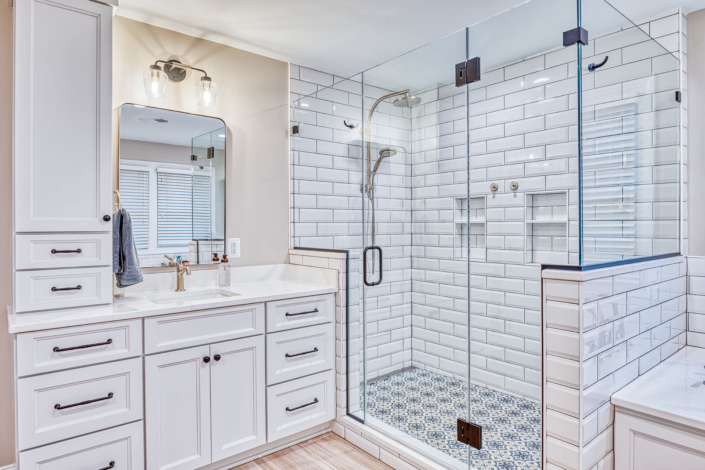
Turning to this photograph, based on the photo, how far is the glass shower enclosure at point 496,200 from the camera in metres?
1.70

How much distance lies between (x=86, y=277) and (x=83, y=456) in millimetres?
769

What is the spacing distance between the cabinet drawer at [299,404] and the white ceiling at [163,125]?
1.59 meters

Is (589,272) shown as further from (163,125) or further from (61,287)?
(163,125)

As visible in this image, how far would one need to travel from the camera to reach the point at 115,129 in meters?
2.35

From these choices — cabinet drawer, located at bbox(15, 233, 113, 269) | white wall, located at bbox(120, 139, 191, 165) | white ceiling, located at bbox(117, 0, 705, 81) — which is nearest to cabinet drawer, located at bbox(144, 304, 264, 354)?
cabinet drawer, located at bbox(15, 233, 113, 269)

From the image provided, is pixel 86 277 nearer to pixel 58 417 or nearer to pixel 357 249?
pixel 58 417

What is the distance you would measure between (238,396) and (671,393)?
199 centimetres

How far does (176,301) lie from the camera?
2.28m

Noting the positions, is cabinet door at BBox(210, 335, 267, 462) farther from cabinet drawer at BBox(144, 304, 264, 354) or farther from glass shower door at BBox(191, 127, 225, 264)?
glass shower door at BBox(191, 127, 225, 264)

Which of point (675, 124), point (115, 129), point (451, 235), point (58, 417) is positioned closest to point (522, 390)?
point (451, 235)

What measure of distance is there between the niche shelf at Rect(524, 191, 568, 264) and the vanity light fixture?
6.44 ft

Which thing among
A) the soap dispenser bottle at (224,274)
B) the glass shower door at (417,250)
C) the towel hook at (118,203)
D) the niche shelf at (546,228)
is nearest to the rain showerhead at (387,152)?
the glass shower door at (417,250)

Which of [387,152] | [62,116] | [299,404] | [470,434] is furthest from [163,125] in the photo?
[470,434]

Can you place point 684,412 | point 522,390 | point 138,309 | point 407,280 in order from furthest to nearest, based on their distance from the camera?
point 407,280 < point 138,309 < point 522,390 < point 684,412
